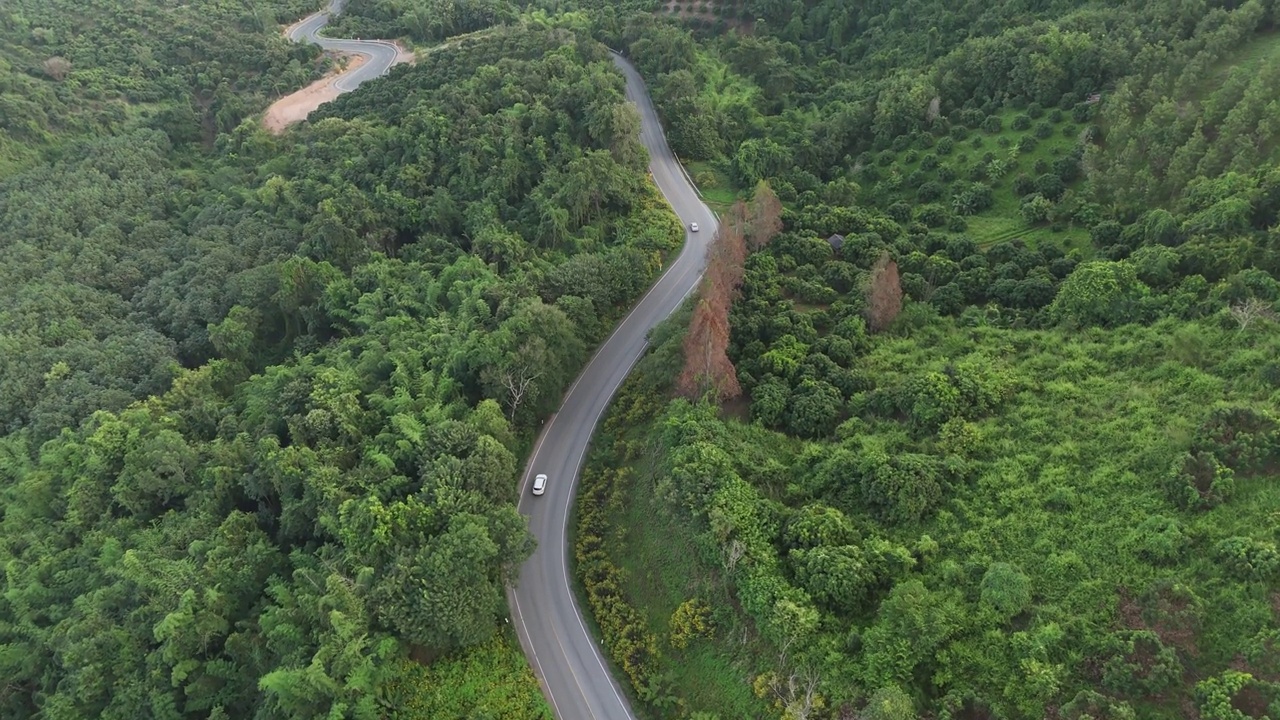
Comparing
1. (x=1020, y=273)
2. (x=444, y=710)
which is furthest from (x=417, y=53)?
(x=444, y=710)

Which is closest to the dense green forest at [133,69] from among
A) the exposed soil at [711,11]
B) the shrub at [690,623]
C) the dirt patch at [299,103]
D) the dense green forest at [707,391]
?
the dirt patch at [299,103]

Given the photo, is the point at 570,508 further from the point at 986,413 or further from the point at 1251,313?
the point at 1251,313

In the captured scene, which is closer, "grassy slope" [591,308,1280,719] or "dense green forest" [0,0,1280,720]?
"grassy slope" [591,308,1280,719]

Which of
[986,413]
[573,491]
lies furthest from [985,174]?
[573,491]

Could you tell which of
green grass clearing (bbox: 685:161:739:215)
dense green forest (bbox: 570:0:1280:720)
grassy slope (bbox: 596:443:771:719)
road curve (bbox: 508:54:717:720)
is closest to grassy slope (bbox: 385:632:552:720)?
road curve (bbox: 508:54:717:720)

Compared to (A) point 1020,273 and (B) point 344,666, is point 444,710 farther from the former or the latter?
(A) point 1020,273

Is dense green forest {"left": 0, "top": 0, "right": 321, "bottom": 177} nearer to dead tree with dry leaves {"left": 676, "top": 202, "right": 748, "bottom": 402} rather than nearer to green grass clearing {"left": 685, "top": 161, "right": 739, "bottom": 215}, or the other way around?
green grass clearing {"left": 685, "top": 161, "right": 739, "bottom": 215}
